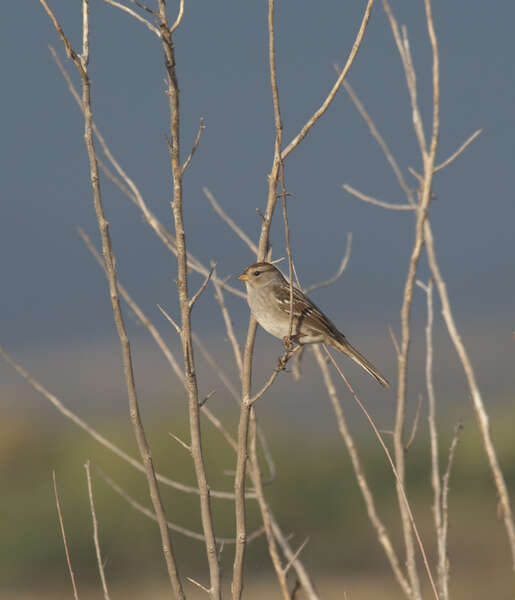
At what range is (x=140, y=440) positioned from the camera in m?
3.42

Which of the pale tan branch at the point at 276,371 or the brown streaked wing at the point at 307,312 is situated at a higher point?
the brown streaked wing at the point at 307,312

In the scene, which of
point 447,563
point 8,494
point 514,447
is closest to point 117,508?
point 8,494

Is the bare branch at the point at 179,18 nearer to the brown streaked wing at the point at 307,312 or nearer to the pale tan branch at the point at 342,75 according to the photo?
the pale tan branch at the point at 342,75

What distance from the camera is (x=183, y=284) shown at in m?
3.27

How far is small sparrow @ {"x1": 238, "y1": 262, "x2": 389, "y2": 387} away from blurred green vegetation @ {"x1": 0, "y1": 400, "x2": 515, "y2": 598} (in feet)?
29.3

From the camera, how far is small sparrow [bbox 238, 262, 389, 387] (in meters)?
5.66

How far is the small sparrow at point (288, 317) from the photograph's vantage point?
5.66 meters

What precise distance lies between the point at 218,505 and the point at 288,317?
32.0 ft

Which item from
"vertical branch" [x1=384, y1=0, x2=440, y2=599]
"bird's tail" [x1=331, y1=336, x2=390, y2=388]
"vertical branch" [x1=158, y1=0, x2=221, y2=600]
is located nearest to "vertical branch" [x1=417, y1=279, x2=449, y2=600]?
"vertical branch" [x1=384, y1=0, x2=440, y2=599]

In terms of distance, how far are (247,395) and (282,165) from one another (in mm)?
749

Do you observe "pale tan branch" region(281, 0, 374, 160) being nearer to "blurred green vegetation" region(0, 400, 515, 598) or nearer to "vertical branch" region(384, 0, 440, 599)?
"vertical branch" region(384, 0, 440, 599)

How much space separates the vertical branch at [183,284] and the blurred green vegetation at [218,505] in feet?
37.1

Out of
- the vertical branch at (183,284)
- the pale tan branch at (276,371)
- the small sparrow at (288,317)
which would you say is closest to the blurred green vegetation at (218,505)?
the small sparrow at (288,317)

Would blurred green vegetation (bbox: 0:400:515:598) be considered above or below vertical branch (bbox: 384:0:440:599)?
above
